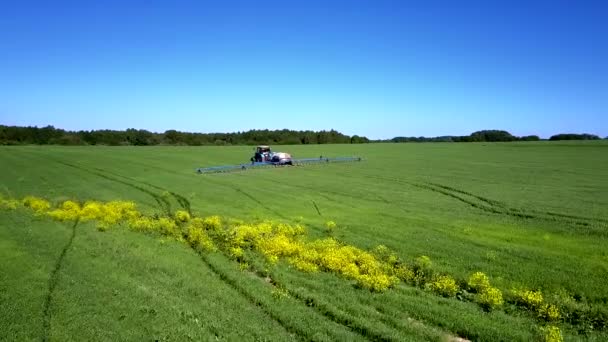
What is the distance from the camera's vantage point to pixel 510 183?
4256cm

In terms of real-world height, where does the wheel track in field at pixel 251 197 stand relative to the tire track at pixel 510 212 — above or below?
below

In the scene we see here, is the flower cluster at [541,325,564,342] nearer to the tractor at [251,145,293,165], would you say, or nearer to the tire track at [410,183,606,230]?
the tire track at [410,183,606,230]

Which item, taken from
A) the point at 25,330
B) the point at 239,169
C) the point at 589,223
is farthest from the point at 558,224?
the point at 239,169

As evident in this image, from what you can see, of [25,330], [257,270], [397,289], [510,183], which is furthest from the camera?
[510,183]

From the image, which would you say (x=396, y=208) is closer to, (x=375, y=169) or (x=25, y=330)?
(x=25, y=330)

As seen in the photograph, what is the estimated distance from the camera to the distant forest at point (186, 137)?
13738cm

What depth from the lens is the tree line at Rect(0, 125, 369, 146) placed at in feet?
450

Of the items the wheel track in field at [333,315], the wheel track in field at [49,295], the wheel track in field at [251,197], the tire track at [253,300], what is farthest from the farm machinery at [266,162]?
the wheel track in field at [333,315]

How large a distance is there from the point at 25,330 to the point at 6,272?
16.5 feet

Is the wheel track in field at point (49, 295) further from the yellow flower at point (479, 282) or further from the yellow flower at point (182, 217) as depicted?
the yellow flower at point (479, 282)

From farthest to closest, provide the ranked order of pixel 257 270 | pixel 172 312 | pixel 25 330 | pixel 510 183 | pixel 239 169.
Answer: pixel 239 169
pixel 510 183
pixel 257 270
pixel 172 312
pixel 25 330

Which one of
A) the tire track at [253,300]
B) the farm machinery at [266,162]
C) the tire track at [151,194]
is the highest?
the farm machinery at [266,162]

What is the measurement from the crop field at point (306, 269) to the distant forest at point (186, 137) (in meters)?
120

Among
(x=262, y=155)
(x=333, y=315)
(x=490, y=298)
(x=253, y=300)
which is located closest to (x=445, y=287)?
(x=490, y=298)
